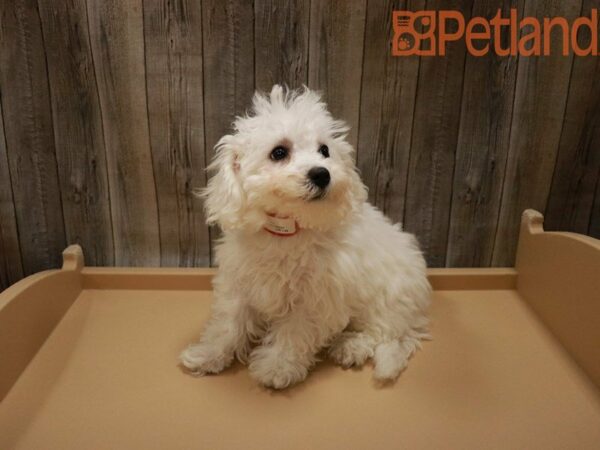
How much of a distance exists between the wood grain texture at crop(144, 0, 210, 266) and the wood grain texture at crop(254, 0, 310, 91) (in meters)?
0.20

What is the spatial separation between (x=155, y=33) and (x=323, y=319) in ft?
3.57

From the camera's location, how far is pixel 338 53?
1.75 metres

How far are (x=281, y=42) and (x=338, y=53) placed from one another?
20cm

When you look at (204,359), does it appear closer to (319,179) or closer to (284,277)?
(284,277)

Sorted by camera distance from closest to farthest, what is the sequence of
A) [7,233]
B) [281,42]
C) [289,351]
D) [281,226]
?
[281,226] < [289,351] < [281,42] < [7,233]

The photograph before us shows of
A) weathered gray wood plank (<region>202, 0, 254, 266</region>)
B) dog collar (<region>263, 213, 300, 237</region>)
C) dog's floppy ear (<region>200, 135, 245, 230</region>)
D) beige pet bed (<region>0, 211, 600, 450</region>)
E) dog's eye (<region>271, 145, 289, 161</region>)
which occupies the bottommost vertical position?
A: beige pet bed (<region>0, 211, 600, 450</region>)

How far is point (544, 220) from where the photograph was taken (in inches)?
79.2

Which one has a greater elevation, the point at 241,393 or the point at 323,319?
the point at 323,319

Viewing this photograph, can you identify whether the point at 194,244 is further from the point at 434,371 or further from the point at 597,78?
the point at 597,78

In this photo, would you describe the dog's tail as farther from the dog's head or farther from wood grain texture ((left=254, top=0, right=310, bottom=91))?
wood grain texture ((left=254, top=0, right=310, bottom=91))

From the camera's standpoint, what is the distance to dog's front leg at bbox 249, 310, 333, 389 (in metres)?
1.46

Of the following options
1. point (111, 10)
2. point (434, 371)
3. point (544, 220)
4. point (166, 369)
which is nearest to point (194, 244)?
point (166, 369)

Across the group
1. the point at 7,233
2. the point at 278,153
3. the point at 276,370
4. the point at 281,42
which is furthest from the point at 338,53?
the point at 7,233

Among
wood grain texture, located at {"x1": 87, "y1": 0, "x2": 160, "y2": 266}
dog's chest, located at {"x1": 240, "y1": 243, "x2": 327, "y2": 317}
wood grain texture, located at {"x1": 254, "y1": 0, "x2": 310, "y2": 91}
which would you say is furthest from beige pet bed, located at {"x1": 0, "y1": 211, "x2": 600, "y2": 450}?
wood grain texture, located at {"x1": 254, "y1": 0, "x2": 310, "y2": 91}
